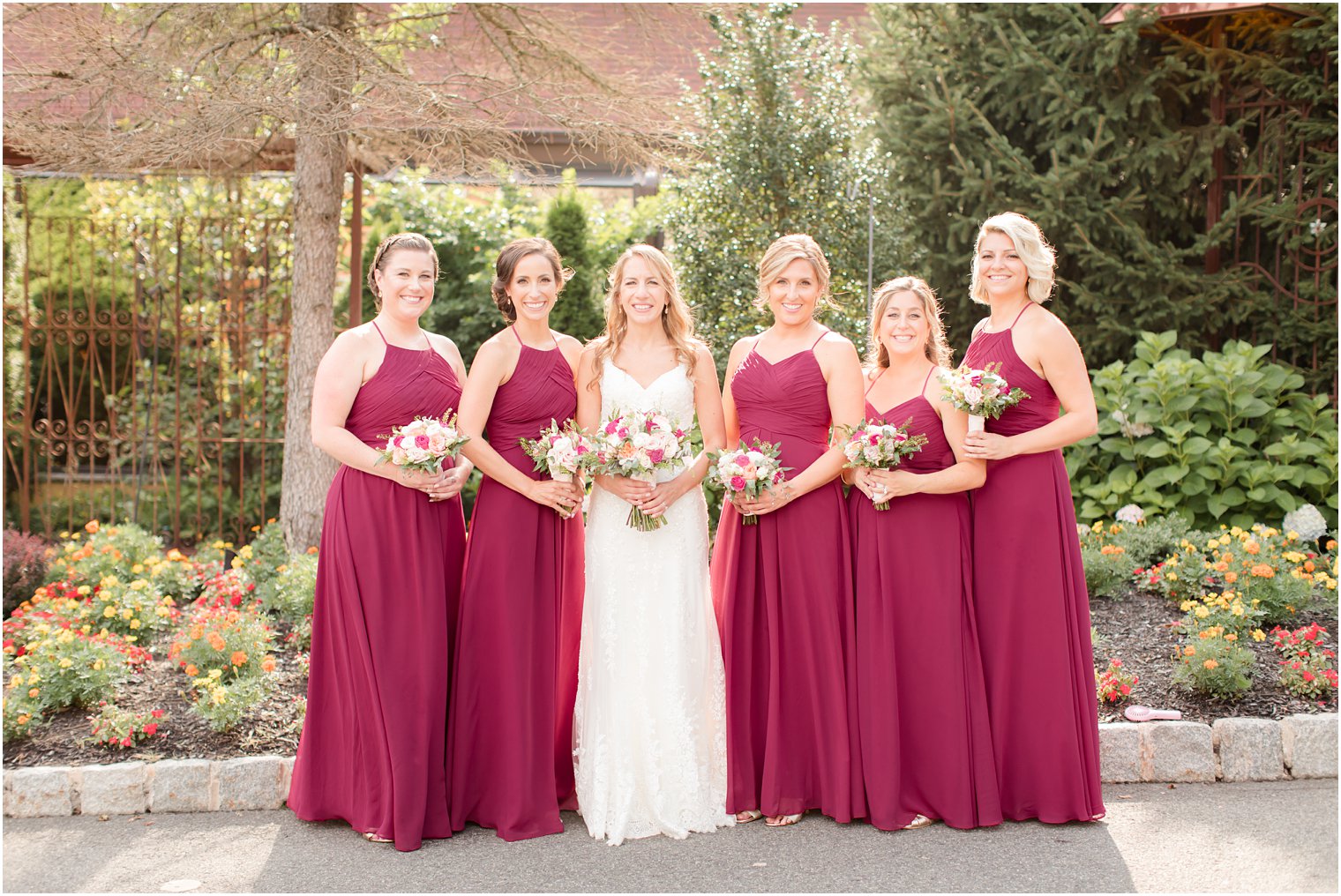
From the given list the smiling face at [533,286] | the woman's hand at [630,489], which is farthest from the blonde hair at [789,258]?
the woman's hand at [630,489]

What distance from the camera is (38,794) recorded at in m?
4.91

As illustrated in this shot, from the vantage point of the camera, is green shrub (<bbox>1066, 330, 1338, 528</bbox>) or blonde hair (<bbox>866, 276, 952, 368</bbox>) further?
green shrub (<bbox>1066, 330, 1338, 528</bbox>)

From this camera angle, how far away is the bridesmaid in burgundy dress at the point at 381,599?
457 centimetres

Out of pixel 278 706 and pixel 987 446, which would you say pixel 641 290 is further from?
pixel 278 706

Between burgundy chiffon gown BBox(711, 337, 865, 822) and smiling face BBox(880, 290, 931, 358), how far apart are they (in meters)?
0.36

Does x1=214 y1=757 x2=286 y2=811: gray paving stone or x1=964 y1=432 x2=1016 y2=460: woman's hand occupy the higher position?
x1=964 y1=432 x2=1016 y2=460: woman's hand

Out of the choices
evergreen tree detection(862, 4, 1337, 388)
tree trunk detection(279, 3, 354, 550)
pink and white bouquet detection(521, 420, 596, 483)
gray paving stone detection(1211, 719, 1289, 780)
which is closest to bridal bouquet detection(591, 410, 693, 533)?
pink and white bouquet detection(521, 420, 596, 483)

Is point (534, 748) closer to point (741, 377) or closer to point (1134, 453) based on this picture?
point (741, 377)

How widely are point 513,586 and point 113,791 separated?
2049 mm

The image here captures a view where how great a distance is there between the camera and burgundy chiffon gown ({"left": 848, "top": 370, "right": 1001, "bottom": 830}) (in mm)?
4660

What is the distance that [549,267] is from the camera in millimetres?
Result: 4805

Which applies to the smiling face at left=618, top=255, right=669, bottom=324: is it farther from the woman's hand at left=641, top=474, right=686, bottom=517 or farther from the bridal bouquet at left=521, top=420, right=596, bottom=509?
the woman's hand at left=641, top=474, right=686, bottom=517

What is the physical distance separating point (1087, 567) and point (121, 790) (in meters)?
5.59

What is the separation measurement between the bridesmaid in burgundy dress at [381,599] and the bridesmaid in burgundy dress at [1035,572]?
235 centimetres
